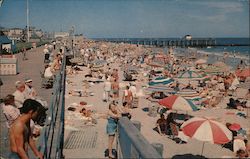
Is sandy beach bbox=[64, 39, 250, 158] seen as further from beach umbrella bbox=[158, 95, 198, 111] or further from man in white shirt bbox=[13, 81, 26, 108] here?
man in white shirt bbox=[13, 81, 26, 108]

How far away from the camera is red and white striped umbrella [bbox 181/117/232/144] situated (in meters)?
7.11

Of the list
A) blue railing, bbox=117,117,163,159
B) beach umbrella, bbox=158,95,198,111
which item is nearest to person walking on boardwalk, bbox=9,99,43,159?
blue railing, bbox=117,117,163,159

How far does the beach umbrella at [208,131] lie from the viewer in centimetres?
711

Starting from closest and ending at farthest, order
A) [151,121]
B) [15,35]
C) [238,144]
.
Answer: [238,144] < [151,121] < [15,35]

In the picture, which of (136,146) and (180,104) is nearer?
(136,146)

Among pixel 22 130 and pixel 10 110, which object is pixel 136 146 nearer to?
pixel 22 130

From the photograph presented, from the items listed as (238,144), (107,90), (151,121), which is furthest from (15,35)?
(238,144)

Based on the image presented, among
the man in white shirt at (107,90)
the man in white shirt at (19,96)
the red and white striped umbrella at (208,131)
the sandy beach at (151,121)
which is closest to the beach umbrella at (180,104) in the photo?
the sandy beach at (151,121)

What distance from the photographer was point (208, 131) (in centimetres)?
718

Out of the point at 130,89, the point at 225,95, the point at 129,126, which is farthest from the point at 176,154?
the point at 225,95

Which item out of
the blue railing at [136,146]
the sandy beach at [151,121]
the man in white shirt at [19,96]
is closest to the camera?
the blue railing at [136,146]

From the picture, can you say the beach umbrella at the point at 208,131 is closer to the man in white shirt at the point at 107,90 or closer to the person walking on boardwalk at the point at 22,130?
the person walking on boardwalk at the point at 22,130

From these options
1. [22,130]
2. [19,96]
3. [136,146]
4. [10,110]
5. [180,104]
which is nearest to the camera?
[136,146]

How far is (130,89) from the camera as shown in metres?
14.6
